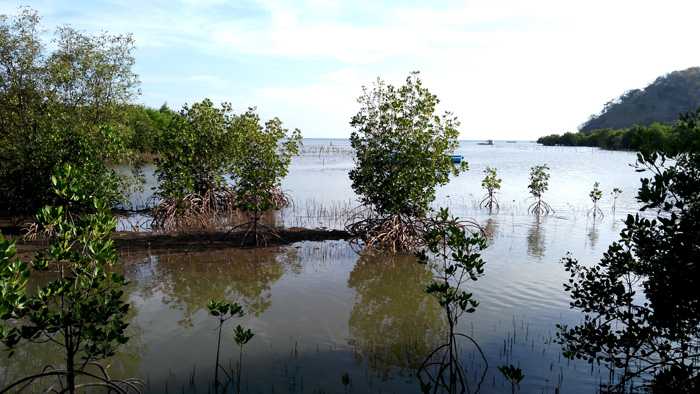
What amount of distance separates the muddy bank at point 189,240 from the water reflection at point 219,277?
669 millimetres

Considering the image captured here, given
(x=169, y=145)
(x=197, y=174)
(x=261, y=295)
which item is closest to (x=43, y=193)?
(x=169, y=145)

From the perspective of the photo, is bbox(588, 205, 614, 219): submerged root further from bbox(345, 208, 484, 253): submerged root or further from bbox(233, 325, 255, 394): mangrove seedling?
bbox(233, 325, 255, 394): mangrove seedling

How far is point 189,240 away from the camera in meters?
14.2

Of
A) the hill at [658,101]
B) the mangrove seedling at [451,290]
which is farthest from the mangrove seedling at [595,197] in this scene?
the hill at [658,101]

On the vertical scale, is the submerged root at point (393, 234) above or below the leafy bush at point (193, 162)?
below

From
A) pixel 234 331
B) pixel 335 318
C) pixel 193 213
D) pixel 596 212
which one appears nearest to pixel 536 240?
pixel 596 212

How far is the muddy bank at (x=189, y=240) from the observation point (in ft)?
42.0

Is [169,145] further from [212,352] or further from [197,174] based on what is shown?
[212,352]

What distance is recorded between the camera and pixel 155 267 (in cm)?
1156

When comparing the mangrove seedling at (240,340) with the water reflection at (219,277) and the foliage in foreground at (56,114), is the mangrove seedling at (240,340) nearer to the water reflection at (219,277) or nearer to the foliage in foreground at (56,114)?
the water reflection at (219,277)

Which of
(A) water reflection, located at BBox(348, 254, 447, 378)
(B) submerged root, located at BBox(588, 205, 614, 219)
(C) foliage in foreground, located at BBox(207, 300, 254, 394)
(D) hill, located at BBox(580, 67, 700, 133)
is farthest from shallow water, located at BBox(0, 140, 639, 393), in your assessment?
(D) hill, located at BBox(580, 67, 700, 133)

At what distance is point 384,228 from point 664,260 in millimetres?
9570

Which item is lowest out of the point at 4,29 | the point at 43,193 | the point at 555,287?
the point at 555,287

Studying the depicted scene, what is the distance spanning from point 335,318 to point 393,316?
1.08m
